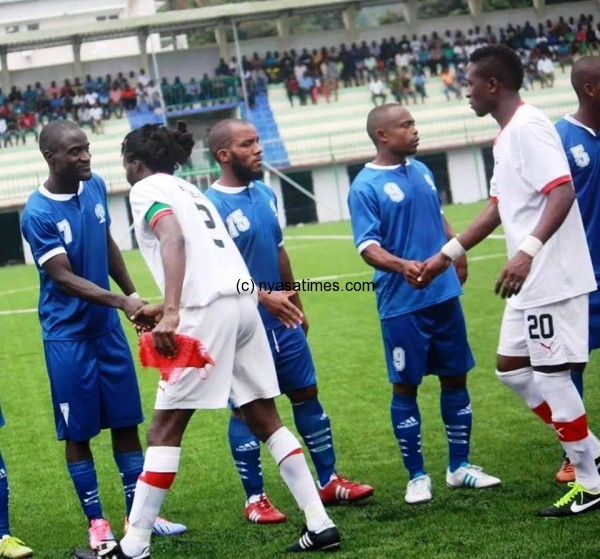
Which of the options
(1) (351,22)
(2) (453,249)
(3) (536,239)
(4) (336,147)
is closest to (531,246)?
(3) (536,239)

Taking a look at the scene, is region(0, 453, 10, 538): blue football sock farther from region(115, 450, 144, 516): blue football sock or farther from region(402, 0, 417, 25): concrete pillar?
region(402, 0, 417, 25): concrete pillar

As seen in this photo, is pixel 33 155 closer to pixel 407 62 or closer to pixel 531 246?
pixel 407 62

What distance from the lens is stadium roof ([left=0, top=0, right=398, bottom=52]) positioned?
1828 inches

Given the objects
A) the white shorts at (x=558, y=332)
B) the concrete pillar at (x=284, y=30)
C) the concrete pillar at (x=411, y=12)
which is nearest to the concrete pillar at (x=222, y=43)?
the concrete pillar at (x=284, y=30)

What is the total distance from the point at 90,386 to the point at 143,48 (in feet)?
146

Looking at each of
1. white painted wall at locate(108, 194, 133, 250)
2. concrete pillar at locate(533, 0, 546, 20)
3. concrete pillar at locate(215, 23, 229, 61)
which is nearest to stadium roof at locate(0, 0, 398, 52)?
concrete pillar at locate(215, 23, 229, 61)

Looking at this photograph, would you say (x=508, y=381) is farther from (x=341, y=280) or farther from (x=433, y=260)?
(x=341, y=280)

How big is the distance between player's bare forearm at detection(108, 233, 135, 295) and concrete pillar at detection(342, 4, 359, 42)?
150ft

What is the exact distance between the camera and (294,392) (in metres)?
6.96

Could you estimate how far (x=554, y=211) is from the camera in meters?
5.70

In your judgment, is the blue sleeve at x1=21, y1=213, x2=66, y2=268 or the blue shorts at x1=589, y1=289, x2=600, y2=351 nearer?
the blue sleeve at x1=21, y1=213, x2=66, y2=268

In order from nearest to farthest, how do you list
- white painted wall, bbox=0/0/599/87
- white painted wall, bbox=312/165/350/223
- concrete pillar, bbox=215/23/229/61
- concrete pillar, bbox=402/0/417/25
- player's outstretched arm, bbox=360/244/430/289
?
player's outstretched arm, bbox=360/244/430/289, white painted wall, bbox=312/165/350/223, concrete pillar, bbox=215/23/229/61, white painted wall, bbox=0/0/599/87, concrete pillar, bbox=402/0/417/25

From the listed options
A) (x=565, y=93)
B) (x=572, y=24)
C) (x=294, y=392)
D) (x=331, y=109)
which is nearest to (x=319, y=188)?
(x=331, y=109)

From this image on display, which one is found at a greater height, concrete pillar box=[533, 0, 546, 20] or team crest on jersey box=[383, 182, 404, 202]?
concrete pillar box=[533, 0, 546, 20]
